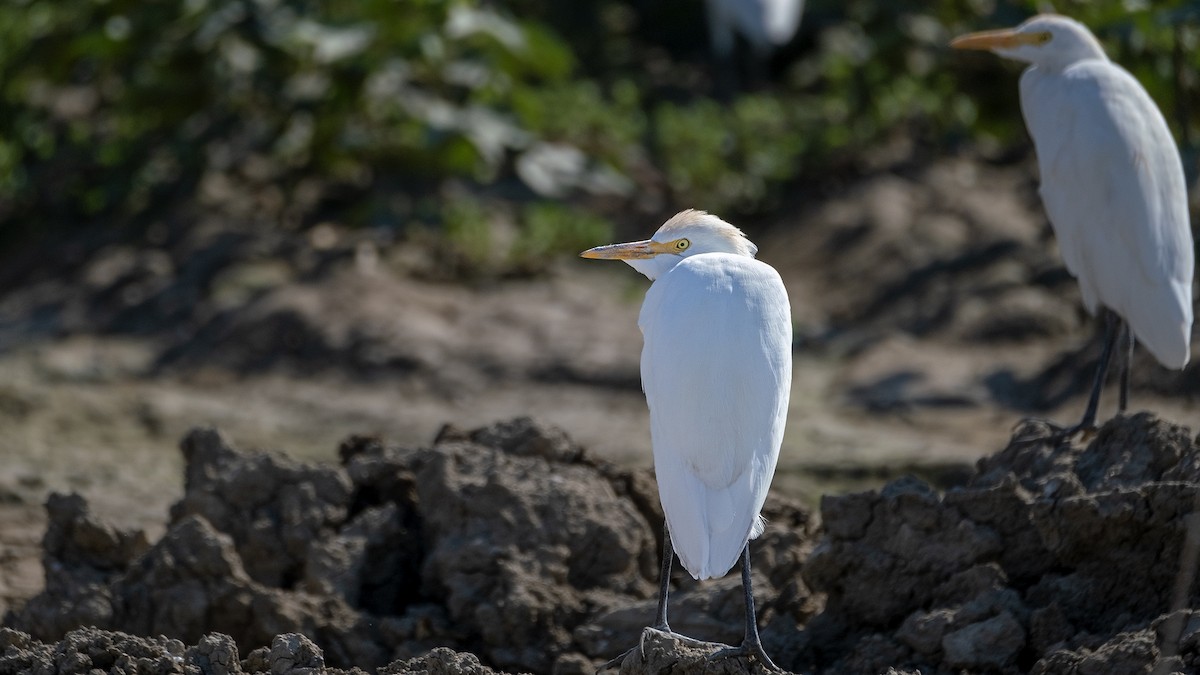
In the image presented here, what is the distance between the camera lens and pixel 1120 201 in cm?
509

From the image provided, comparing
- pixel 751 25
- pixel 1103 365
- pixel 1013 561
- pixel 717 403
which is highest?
pixel 717 403

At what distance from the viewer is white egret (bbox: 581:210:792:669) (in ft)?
11.2

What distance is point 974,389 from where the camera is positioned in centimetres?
701

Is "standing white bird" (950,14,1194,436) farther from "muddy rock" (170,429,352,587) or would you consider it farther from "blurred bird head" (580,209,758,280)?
"muddy rock" (170,429,352,587)

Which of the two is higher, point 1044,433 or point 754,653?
point 754,653

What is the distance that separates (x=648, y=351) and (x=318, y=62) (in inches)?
212

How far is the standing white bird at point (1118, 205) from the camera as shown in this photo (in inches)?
196

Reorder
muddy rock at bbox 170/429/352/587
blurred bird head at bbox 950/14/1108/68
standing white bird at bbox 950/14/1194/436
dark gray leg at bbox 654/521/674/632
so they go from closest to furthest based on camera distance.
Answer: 1. dark gray leg at bbox 654/521/674/632
2. muddy rock at bbox 170/429/352/587
3. standing white bird at bbox 950/14/1194/436
4. blurred bird head at bbox 950/14/1108/68

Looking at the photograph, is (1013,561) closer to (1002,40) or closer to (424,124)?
(1002,40)

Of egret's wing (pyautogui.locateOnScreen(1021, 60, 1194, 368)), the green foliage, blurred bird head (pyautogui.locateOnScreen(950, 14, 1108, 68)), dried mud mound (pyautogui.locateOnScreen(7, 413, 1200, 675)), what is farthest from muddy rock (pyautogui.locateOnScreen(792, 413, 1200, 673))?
the green foliage

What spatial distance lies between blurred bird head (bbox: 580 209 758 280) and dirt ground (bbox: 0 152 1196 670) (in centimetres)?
216

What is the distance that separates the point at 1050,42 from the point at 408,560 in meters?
3.02

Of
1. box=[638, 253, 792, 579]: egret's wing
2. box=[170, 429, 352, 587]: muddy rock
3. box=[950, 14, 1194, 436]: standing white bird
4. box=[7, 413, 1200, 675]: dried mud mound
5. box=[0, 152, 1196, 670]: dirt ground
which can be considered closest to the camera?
box=[638, 253, 792, 579]: egret's wing

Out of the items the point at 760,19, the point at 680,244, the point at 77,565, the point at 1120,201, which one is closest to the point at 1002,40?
the point at 1120,201
